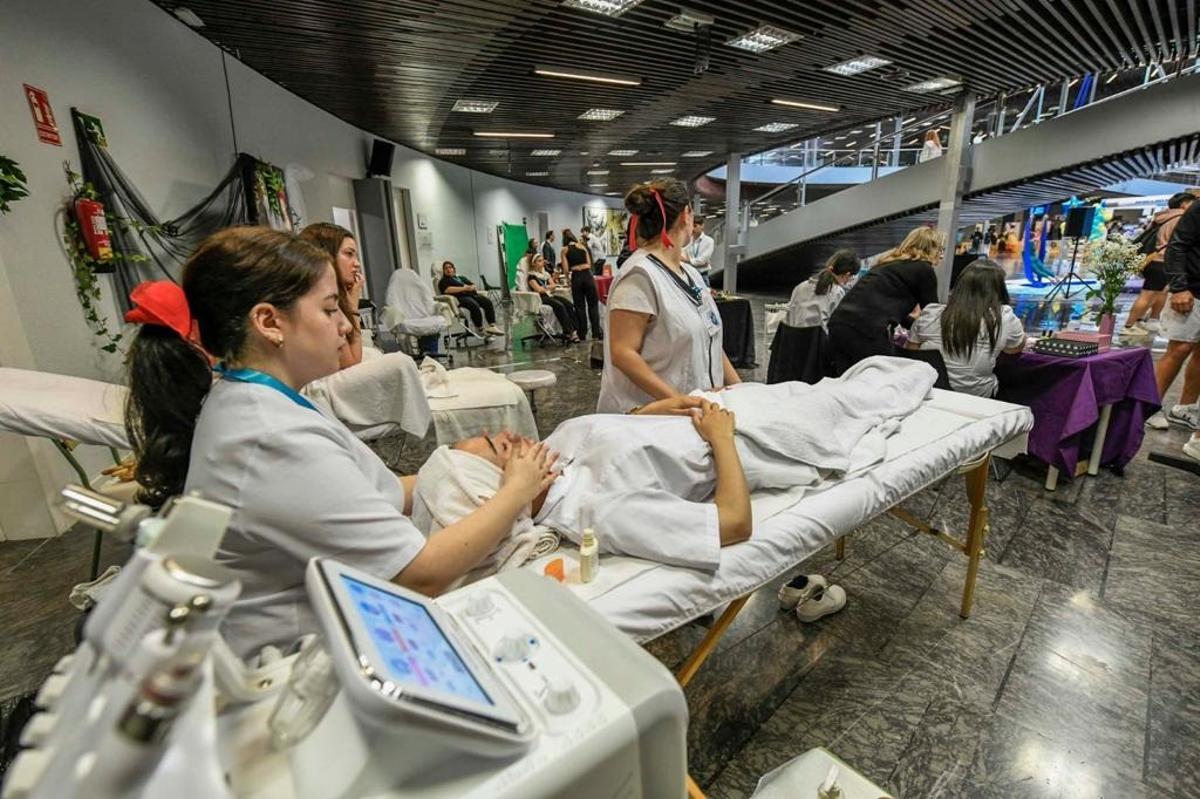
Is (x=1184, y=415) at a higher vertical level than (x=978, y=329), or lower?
lower

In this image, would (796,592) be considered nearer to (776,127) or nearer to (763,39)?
(763,39)

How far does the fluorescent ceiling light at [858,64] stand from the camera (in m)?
5.25

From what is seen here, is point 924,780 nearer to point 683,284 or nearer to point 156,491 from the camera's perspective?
point 683,284

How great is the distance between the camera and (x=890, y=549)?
2.14 meters

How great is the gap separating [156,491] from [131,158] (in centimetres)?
318

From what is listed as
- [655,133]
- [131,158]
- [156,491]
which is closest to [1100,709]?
[156,491]

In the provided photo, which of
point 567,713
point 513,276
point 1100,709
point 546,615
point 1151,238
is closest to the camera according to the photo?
point 567,713

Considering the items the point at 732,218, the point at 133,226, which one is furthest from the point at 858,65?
the point at 133,226

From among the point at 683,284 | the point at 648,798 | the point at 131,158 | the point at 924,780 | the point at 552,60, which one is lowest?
the point at 924,780

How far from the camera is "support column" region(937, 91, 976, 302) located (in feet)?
21.7

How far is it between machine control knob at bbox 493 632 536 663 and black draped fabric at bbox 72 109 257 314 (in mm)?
2730

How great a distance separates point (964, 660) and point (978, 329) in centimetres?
166

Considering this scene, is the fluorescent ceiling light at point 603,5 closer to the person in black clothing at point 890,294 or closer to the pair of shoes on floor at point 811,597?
the person in black clothing at point 890,294

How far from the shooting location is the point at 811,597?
1.77 meters
